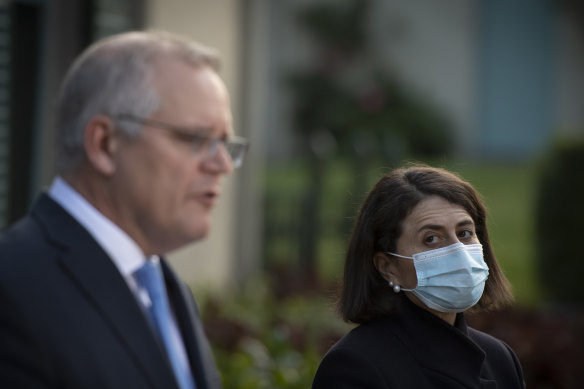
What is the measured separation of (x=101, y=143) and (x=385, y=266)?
2.78 ft

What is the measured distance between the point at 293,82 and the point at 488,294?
66.8 ft

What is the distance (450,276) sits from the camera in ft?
8.56

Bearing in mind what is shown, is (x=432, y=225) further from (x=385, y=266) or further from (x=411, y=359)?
(x=411, y=359)

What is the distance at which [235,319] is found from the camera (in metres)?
6.86

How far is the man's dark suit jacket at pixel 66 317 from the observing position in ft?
6.64

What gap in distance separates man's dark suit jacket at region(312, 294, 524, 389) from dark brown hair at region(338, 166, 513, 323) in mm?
56

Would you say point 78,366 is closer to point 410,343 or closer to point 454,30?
point 410,343

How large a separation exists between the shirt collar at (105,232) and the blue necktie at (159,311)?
0.08 meters

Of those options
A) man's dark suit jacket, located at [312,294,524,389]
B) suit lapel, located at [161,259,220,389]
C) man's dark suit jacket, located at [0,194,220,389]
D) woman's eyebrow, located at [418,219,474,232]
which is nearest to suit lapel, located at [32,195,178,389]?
man's dark suit jacket, located at [0,194,220,389]

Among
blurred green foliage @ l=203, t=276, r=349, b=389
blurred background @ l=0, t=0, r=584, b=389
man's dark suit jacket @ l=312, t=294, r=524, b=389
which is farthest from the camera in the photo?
blurred background @ l=0, t=0, r=584, b=389

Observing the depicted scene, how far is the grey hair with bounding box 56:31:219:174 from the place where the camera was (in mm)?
2262

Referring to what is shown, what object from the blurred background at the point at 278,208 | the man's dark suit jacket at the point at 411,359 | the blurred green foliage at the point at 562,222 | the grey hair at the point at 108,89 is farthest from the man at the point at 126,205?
the blurred green foliage at the point at 562,222

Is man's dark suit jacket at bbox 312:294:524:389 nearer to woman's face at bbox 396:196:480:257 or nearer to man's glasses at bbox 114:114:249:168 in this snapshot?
woman's face at bbox 396:196:480:257

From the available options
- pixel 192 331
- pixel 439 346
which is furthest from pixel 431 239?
pixel 192 331
